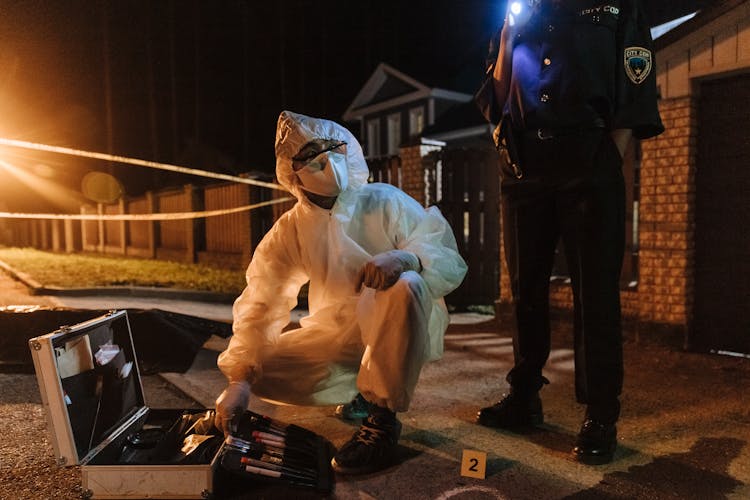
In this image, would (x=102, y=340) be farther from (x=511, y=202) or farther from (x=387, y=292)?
(x=511, y=202)

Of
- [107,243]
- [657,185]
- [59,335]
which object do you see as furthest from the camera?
[107,243]

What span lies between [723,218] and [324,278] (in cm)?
361

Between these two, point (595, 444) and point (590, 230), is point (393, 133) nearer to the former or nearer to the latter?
point (590, 230)

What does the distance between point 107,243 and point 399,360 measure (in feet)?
71.1

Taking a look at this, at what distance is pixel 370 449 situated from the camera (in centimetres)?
257

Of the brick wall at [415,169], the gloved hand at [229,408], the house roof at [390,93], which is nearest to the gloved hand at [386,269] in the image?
the gloved hand at [229,408]

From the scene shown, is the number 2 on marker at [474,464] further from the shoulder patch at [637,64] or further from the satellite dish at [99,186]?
the satellite dish at [99,186]

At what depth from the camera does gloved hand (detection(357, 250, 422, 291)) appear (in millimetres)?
2508

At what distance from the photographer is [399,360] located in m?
2.51

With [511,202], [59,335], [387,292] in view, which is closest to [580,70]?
[511,202]

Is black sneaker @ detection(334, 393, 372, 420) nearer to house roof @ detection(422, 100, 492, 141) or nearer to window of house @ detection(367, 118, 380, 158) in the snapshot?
house roof @ detection(422, 100, 492, 141)

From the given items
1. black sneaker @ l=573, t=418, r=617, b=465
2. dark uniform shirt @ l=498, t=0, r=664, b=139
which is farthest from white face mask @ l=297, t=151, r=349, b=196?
black sneaker @ l=573, t=418, r=617, b=465

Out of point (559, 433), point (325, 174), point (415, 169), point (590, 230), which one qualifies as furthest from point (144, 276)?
point (590, 230)

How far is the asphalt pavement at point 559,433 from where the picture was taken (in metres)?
2.41
